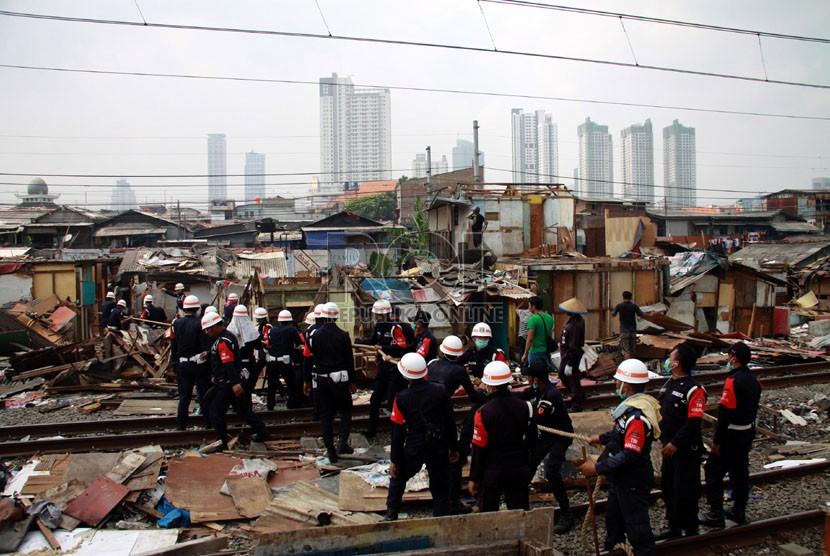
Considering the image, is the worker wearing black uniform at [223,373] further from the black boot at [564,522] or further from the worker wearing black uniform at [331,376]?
the black boot at [564,522]

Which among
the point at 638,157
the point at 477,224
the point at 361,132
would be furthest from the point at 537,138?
the point at 477,224

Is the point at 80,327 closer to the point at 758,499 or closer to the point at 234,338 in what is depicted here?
the point at 234,338

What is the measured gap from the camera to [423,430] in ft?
19.7

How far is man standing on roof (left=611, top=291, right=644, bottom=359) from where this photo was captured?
13.0 meters

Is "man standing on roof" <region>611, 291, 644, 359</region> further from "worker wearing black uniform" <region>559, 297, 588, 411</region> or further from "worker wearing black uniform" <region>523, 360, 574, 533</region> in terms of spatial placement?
"worker wearing black uniform" <region>523, 360, 574, 533</region>

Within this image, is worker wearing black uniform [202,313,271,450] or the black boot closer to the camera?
the black boot

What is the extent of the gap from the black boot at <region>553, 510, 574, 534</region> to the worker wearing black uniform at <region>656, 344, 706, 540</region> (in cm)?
85

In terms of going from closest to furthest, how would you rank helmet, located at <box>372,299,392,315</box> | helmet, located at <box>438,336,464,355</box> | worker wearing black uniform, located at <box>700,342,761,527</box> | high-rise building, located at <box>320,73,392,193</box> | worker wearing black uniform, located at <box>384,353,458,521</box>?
worker wearing black uniform, located at <box>384,353,458,521</box> → worker wearing black uniform, located at <box>700,342,761,527</box> → helmet, located at <box>438,336,464,355</box> → helmet, located at <box>372,299,392,315</box> → high-rise building, located at <box>320,73,392,193</box>

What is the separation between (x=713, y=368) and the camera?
1432 centimetres

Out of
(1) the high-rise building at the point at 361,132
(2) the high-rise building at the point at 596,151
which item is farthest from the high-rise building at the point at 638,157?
(1) the high-rise building at the point at 361,132

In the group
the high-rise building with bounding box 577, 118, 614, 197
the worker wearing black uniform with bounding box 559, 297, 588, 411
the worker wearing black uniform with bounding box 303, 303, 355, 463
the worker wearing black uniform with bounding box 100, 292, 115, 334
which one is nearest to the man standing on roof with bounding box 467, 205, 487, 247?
the worker wearing black uniform with bounding box 559, 297, 588, 411

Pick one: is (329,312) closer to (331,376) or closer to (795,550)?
(331,376)

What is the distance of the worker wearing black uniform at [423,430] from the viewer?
5.97m

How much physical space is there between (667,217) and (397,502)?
137 feet
